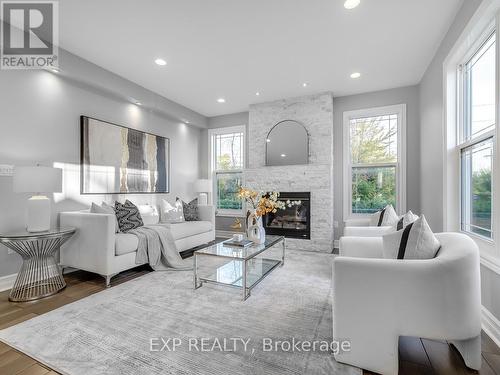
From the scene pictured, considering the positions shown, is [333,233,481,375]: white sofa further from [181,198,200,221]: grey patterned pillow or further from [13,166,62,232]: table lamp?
[181,198,200,221]: grey patterned pillow

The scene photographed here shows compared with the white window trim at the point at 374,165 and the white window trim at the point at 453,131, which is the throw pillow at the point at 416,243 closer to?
the white window trim at the point at 453,131

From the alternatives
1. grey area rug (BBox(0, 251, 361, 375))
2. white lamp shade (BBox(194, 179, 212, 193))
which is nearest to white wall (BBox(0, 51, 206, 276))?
white lamp shade (BBox(194, 179, 212, 193))

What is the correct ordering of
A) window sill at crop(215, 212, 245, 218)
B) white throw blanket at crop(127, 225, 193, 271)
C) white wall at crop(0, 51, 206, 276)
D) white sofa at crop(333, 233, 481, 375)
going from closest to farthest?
white sofa at crop(333, 233, 481, 375) < white wall at crop(0, 51, 206, 276) < white throw blanket at crop(127, 225, 193, 271) < window sill at crop(215, 212, 245, 218)

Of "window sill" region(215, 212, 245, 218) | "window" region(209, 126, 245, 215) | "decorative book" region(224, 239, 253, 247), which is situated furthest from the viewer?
"window" region(209, 126, 245, 215)

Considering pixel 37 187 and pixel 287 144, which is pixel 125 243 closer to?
pixel 37 187

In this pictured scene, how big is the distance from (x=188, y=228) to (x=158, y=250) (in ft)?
2.53

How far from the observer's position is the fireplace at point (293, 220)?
453 cm

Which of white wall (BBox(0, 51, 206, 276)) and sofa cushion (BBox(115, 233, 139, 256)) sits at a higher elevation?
white wall (BBox(0, 51, 206, 276))

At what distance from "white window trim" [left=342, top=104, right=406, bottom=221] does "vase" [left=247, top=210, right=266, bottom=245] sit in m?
2.25

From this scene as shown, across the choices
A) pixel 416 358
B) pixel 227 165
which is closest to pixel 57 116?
pixel 227 165

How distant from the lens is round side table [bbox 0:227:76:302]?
236 cm

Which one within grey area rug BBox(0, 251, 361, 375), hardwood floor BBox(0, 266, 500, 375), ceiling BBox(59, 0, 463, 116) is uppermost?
ceiling BBox(59, 0, 463, 116)

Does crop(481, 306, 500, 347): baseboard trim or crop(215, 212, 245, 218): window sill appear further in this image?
crop(215, 212, 245, 218): window sill

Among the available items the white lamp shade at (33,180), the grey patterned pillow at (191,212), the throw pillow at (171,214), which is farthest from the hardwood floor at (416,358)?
the grey patterned pillow at (191,212)
